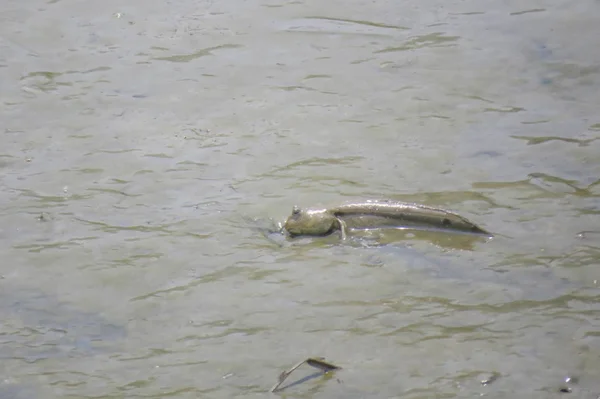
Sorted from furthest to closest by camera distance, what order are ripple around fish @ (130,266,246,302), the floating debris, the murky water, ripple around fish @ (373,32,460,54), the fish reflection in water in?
ripple around fish @ (373,32,460,54) < ripple around fish @ (130,266,246,302) < the fish reflection in water < the murky water < the floating debris

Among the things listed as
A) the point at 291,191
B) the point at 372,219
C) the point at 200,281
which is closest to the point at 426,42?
the point at 291,191

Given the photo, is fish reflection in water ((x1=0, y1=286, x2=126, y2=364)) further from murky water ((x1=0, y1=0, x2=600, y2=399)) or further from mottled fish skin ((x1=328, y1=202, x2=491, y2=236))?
mottled fish skin ((x1=328, y1=202, x2=491, y2=236))

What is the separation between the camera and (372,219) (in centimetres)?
439

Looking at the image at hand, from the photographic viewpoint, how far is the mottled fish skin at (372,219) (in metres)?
4.30

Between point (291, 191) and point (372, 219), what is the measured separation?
1.86 ft

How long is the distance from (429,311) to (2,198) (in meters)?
2.34

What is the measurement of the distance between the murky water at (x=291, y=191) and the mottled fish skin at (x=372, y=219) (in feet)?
0.21

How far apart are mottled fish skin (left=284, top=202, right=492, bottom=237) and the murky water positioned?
0.06 metres

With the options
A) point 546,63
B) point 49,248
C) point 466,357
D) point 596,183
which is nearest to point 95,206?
point 49,248

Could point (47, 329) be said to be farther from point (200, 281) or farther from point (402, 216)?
point (402, 216)

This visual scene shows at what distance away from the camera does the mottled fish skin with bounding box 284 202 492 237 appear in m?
4.30

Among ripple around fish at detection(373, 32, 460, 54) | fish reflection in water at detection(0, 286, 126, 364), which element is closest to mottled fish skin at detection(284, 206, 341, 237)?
fish reflection in water at detection(0, 286, 126, 364)

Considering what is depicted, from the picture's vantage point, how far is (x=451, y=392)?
318 centimetres

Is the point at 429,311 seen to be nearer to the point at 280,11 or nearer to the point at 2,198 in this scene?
the point at 2,198
